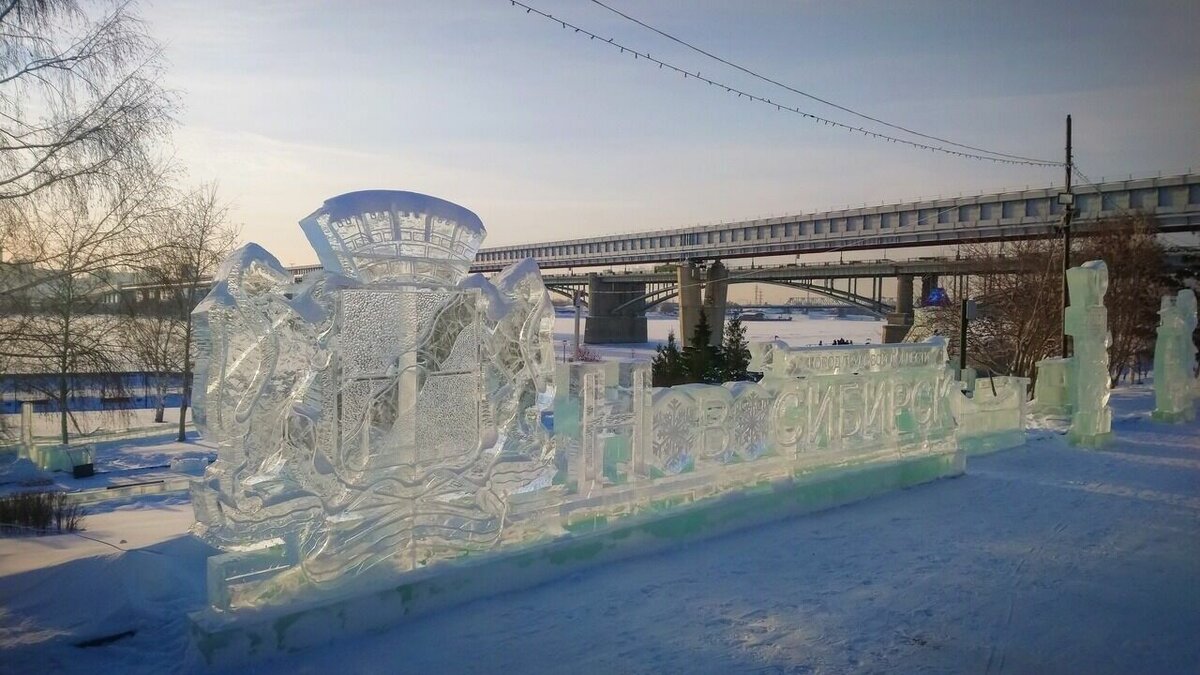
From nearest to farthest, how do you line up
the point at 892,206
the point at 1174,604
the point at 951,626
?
the point at 951,626 < the point at 1174,604 < the point at 892,206

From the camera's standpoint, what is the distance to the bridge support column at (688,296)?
38.8 metres

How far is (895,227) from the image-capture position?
103ft

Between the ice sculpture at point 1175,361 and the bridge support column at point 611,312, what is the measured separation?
40967mm

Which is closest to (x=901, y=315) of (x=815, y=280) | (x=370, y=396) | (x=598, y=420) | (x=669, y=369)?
(x=815, y=280)

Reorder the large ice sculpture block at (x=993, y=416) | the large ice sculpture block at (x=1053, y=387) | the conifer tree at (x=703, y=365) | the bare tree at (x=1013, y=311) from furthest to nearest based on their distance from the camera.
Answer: the bare tree at (x=1013, y=311) → the conifer tree at (x=703, y=365) → the large ice sculpture block at (x=1053, y=387) → the large ice sculpture block at (x=993, y=416)

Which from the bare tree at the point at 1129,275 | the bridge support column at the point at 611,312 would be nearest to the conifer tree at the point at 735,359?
the bare tree at the point at 1129,275

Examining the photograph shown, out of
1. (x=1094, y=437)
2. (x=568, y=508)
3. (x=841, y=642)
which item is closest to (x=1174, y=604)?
(x=841, y=642)

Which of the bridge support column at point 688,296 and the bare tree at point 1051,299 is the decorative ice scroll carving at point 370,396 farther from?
the bridge support column at point 688,296

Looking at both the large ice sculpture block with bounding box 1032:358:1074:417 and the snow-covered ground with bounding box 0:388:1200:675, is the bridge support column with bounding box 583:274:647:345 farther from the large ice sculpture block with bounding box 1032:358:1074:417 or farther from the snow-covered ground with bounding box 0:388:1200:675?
the snow-covered ground with bounding box 0:388:1200:675

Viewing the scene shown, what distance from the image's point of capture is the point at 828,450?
7.64m

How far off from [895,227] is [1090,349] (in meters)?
21.0

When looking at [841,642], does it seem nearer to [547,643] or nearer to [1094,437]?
[547,643]

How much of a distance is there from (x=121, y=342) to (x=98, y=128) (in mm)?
3315

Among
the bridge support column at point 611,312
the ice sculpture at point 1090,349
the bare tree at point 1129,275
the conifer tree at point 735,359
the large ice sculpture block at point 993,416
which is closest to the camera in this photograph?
the large ice sculpture block at point 993,416
